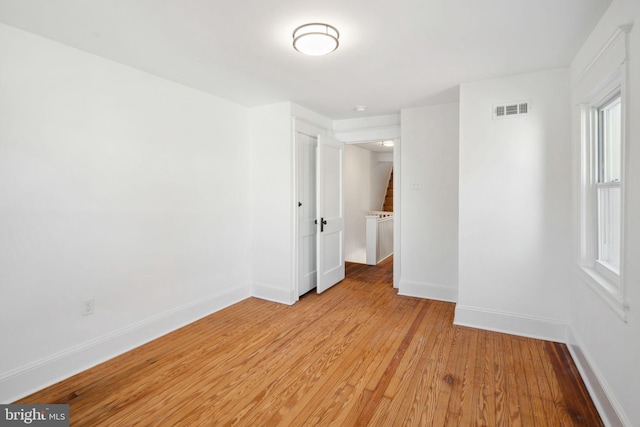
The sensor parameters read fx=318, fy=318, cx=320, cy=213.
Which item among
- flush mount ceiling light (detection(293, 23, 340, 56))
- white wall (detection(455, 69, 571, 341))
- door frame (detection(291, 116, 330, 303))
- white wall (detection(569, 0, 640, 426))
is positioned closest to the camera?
white wall (detection(569, 0, 640, 426))

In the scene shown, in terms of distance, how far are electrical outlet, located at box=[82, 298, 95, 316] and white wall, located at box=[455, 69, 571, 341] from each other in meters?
3.31

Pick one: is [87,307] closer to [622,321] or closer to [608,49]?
[622,321]

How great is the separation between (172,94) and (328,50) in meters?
1.76

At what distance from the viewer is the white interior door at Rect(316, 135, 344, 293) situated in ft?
13.8

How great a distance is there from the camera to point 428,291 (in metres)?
4.04

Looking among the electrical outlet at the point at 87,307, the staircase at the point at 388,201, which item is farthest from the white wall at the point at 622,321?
the staircase at the point at 388,201

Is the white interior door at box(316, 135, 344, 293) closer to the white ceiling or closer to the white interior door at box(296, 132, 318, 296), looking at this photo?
the white interior door at box(296, 132, 318, 296)

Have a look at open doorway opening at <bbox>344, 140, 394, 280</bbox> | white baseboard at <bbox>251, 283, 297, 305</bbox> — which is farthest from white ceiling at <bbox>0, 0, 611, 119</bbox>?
open doorway opening at <bbox>344, 140, 394, 280</bbox>

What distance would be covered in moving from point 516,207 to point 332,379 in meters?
2.25

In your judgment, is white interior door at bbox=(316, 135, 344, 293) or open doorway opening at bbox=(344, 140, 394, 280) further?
open doorway opening at bbox=(344, 140, 394, 280)

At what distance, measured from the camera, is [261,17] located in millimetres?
1980

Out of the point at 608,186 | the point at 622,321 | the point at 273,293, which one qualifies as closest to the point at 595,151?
A: the point at 608,186

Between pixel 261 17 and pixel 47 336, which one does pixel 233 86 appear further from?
pixel 47 336

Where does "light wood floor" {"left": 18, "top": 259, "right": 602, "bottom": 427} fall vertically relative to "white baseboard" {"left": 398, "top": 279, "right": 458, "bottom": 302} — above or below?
below
